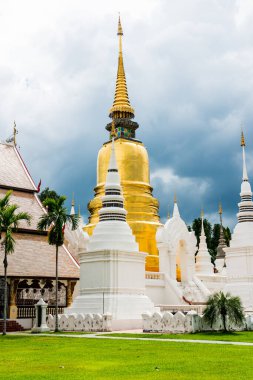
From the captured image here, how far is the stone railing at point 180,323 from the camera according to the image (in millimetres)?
20844

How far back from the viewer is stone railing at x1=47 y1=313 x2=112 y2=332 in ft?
75.4

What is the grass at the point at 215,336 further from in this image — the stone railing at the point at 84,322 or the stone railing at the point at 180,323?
the stone railing at the point at 84,322

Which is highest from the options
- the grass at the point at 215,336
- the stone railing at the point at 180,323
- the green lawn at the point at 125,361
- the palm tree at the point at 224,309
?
the palm tree at the point at 224,309

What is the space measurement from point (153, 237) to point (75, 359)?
23.4 m

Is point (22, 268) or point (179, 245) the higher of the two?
point (179, 245)

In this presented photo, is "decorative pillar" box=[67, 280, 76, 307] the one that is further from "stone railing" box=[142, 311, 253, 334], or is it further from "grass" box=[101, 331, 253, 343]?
"grass" box=[101, 331, 253, 343]

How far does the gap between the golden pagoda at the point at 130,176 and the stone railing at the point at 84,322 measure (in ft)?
35.9

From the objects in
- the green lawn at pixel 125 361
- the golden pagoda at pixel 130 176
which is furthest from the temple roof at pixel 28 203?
the green lawn at pixel 125 361

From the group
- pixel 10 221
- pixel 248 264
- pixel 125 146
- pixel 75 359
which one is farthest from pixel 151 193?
pixel 75 359

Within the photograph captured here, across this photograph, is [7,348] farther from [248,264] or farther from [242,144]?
[242,144]

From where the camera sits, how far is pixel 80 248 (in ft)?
114

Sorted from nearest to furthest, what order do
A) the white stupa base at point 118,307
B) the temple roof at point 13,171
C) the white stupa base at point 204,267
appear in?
the white stupa base at point 118,307
the temple roof at point 13,171
the white stupa base at point 204,267

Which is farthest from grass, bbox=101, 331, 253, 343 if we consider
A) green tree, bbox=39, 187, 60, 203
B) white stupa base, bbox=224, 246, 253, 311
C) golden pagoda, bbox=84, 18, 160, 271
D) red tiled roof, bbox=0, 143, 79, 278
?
green tree, bbox=39, 187, 60, 203

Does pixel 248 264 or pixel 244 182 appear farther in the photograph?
pixel 244 182
